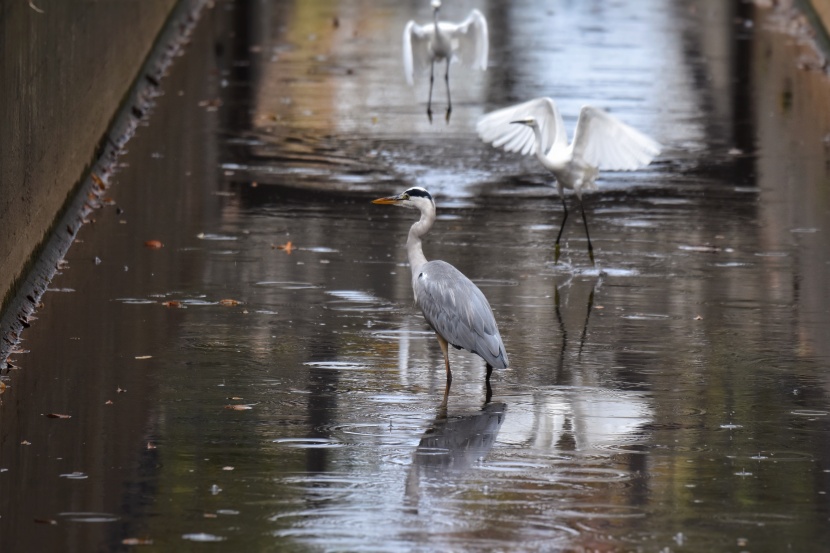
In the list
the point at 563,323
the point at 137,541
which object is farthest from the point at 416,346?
the point at 137,541

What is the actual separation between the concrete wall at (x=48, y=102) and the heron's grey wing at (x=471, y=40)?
3.84 metres

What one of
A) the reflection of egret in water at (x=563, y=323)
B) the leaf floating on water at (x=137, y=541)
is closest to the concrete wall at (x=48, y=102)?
the reflection of egret in water at (x=563, y=323)

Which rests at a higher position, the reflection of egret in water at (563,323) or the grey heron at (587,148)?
the grey heron at (587,148)

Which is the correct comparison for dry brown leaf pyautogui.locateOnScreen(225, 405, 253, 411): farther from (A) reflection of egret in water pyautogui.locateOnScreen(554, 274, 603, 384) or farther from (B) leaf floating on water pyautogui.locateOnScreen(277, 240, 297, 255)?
(B) leaf floating on water pyautogui.locateOnScreen(277, 240, 297, 255)

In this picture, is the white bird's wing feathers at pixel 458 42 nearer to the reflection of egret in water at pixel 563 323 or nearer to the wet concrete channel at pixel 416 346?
the wet concrete channel at pixel 416 346

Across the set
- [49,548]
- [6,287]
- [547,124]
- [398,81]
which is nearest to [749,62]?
[398,81]

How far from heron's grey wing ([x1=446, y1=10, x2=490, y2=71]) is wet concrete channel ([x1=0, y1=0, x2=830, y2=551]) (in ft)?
1.56

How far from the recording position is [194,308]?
11.0 metres

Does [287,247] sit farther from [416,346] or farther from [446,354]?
[446,354]

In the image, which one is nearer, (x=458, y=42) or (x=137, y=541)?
(x=137, y=541)

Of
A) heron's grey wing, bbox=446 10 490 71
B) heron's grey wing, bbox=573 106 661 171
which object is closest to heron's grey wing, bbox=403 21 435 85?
heron's grey wing, bbox=446 10 490 71

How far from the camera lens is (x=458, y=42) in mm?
19688

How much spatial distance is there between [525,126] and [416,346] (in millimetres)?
3930

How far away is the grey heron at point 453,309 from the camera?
9312 mm
